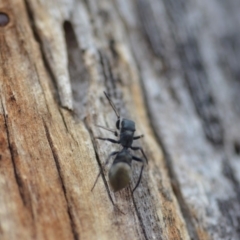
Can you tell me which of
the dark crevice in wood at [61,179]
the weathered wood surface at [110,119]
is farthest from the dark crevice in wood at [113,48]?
the dark crevice in wood at [61,179]

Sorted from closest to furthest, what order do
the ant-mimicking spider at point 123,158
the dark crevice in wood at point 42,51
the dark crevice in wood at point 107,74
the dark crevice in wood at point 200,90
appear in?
the ant-mimicking spider at point 123,158
the dark crevice in wood at point 42,51
the dark crevice in wood at point 107,74
the dark crevice in wood at point 200,90

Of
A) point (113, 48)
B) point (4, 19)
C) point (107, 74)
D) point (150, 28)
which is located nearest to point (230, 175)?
point (107, 74)

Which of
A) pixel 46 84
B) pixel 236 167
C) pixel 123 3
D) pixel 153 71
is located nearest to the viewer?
pixel 46 84

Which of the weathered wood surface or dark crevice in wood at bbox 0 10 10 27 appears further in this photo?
dark crevice in wood at bbox 0 10 10 27

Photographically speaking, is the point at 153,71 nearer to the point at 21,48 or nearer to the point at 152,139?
the point at 152,139

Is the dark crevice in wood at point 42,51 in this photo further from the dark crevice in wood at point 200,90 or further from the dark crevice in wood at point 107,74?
the dark crevice in wood at point 200,90

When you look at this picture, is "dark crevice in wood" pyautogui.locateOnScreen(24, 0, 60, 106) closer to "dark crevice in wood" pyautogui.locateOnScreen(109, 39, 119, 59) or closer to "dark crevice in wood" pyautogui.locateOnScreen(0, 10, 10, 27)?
"dark crevice in wood" pyautogui.locateOnScreen(0, 10, 10, 27)

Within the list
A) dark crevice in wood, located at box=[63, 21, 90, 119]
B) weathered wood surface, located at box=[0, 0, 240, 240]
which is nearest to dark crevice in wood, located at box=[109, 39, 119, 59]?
weathered wood surface, located at box=[0, 0, 240, 240]

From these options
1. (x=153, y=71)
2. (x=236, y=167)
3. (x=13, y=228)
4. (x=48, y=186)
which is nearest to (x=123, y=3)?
(x=153, y=71)
